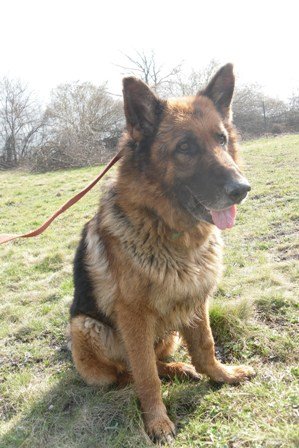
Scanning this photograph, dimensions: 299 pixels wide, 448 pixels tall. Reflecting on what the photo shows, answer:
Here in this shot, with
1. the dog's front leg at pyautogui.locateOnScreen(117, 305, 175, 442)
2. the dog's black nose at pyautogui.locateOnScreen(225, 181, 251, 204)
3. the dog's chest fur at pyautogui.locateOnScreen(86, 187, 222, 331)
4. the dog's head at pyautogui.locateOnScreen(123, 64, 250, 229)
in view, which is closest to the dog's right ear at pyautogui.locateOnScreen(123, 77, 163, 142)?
the dog's head at pyautogui.locateOnScreen(123, 64, 250, 229)

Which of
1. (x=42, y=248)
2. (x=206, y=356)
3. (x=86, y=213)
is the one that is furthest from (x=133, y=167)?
(x=86, y=213)

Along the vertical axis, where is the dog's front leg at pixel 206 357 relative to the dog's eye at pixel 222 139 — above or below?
below

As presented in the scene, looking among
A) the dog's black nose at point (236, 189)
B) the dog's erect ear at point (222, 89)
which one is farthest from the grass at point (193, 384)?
the dog's erect ear at point (222, 89)

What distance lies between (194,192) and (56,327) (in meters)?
2.59

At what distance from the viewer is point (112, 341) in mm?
3111

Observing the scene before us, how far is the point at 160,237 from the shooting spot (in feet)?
9.36

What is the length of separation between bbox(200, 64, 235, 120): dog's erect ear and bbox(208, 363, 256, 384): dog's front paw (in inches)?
79.4

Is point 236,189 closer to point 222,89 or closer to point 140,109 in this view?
point 140,109

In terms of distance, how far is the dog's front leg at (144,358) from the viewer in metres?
2.73

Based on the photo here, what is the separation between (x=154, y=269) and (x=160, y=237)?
255 mm

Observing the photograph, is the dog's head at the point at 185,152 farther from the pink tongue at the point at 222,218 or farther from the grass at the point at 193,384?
the grass at the point at 193,384

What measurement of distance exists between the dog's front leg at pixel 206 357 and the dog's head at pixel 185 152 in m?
0.94

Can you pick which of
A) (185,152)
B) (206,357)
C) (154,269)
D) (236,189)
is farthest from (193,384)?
(185,152)

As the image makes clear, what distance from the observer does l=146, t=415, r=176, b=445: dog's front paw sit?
260cm
